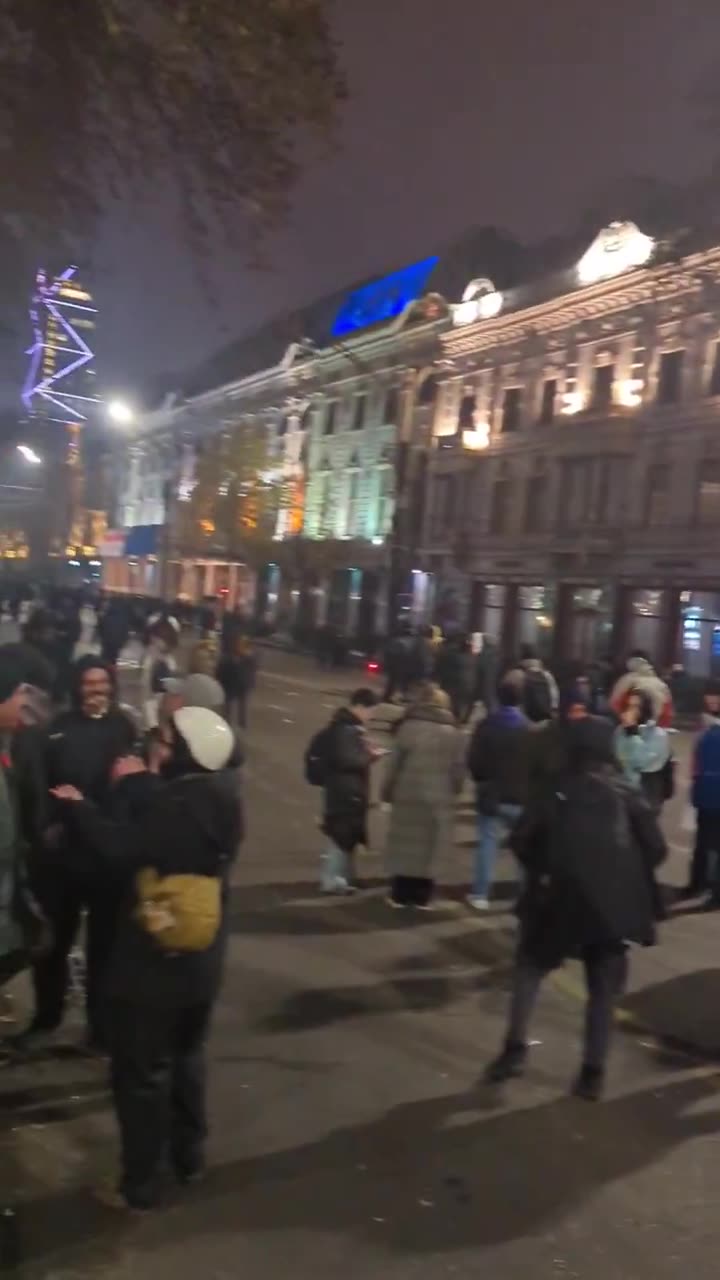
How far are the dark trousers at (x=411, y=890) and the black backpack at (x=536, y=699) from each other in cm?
367

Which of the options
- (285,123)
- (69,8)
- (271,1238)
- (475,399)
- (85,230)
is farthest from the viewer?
(475,399)

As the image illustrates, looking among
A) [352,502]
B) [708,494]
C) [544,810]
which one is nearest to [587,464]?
[708,494]

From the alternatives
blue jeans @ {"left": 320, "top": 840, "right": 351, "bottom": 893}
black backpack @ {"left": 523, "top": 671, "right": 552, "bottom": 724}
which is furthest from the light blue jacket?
black backpack @ {"left": 523, "top": 671, "right": 552, "bottom": 724}

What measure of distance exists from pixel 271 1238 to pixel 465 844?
268 inches

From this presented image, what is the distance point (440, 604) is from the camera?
133 ft

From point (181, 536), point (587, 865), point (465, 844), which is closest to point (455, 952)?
point (587, 865)

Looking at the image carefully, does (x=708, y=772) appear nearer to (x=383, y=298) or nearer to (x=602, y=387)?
(x=602, y=387)

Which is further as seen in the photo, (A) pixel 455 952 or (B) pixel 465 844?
(B) pixel 465 844

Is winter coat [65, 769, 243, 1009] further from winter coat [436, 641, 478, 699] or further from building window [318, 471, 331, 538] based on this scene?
building window [318, 471, 331, 538]

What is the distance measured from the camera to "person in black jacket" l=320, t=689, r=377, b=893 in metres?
8.16

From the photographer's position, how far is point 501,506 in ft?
127

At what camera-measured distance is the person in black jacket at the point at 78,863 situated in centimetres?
500

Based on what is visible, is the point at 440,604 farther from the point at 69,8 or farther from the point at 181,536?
the point at 69,8

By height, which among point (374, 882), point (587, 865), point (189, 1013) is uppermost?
point (587, 865)
